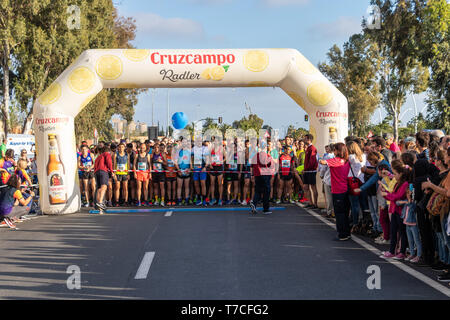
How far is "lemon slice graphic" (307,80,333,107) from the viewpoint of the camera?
45.8ft

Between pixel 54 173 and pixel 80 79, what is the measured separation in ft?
8.27

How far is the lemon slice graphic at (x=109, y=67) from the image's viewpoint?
44.8ft

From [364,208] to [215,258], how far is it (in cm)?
365

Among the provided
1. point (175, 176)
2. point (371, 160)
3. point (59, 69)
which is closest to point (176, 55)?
point (175, 176)

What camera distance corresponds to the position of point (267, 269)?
7.26 metres

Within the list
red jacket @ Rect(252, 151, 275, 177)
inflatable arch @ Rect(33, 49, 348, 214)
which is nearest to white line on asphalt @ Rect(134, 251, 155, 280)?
red jacket @ Rect(252, 151, 275, 177)

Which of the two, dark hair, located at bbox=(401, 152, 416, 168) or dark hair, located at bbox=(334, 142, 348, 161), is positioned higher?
dark hair, located at bbox=(334, 142, 348, 161)

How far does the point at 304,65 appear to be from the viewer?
1408 cm

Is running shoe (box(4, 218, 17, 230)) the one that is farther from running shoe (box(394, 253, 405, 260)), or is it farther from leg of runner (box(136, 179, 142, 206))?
running shoe (box(394, 253, 405, 260))

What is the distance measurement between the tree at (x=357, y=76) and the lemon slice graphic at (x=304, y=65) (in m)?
26.9

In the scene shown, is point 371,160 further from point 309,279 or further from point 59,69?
point 59,69

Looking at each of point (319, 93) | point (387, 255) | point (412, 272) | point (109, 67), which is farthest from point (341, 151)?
point (109, 67)

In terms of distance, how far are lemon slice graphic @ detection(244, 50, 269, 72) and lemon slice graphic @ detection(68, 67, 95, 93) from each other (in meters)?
4.03

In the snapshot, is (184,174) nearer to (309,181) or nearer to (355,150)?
(309,181)
